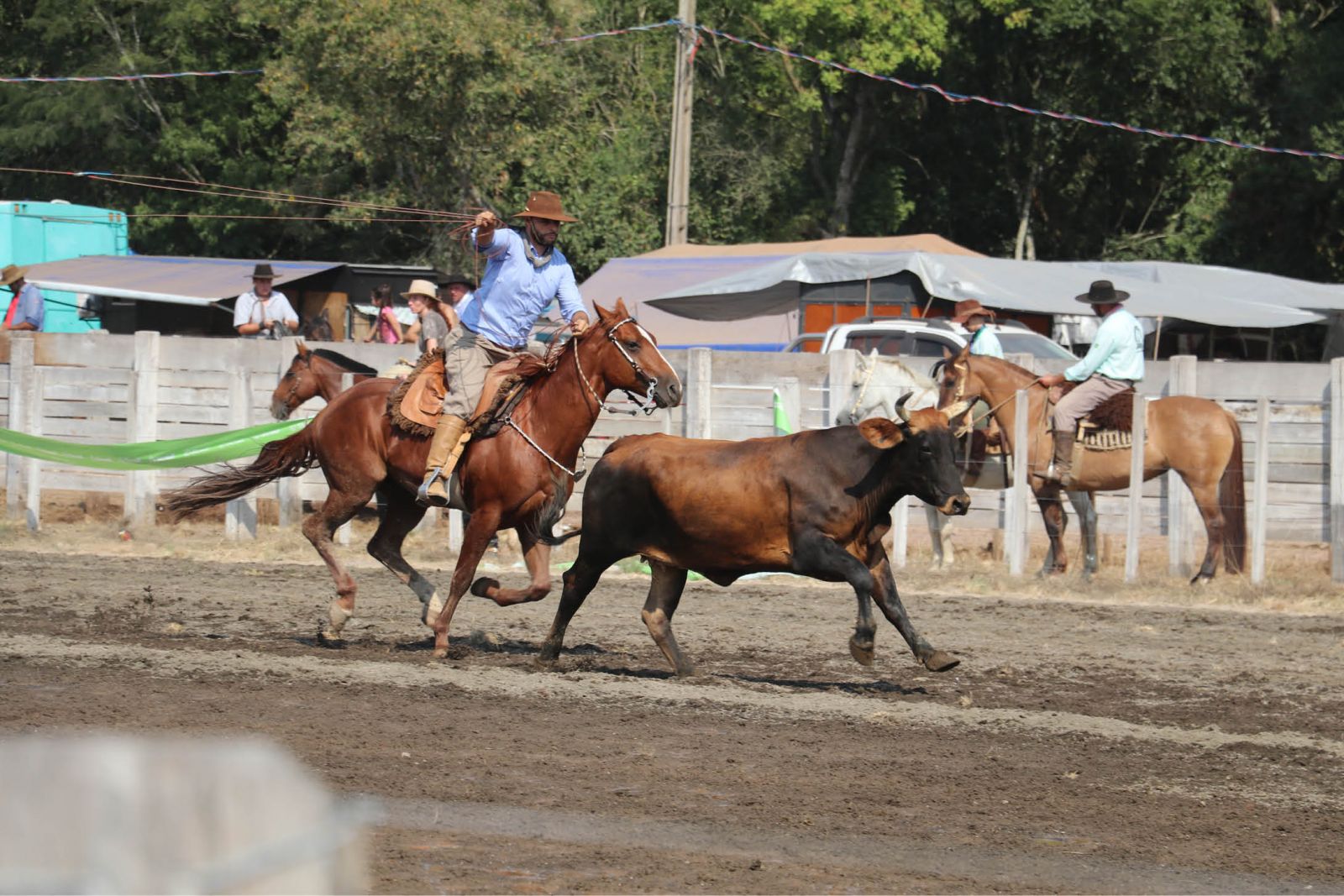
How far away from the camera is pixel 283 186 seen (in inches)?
1629

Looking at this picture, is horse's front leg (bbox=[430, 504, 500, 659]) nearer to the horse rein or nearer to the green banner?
the horse rein

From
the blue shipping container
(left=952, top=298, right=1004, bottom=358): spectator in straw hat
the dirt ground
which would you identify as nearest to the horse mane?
the dirt ground

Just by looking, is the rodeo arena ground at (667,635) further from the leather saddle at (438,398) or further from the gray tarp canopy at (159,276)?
the gray tarp canopy at (159,276)

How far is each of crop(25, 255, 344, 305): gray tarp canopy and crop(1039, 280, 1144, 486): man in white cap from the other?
15.9 m

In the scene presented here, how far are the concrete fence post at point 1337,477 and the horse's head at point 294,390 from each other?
9.33 meters

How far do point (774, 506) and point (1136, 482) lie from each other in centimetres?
684

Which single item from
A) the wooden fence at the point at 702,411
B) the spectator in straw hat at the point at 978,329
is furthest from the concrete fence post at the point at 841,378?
the spectator in straw hat at the point at 978,329

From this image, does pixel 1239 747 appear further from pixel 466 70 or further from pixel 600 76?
pixel 600 76

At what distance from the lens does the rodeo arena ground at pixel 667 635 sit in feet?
19.0

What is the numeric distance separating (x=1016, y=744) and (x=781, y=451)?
Result: 2285 millimetres

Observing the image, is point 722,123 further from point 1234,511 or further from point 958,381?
point 1234,511

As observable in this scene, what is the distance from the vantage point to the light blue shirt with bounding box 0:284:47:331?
2197cm

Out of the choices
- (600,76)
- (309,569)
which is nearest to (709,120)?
(600,76)

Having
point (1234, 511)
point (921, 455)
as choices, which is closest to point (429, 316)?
point (1234, 511)
